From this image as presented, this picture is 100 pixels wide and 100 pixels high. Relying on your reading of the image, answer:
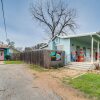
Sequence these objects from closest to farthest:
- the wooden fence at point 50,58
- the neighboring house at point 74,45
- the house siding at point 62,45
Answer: the wooden fence at point 50,58, the neighboring house at point 74,45, the house siding at point 62,45

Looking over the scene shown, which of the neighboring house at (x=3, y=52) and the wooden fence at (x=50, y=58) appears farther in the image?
the neighboring house at (x=3, y=52)

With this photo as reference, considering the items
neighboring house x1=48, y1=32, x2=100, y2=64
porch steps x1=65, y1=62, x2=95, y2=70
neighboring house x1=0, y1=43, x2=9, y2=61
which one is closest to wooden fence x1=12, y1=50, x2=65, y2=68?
neighboring house x1=48, y1=32, x2=100, y2=64

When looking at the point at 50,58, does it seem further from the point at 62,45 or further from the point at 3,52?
the point at 3,52

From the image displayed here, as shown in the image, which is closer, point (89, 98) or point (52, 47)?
point (89, 98)

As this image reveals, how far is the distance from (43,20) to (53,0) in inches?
223

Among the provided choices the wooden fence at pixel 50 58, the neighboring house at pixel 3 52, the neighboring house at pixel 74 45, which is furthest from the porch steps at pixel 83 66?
the neighboring house at pixel 3 52

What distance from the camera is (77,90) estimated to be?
293 inches

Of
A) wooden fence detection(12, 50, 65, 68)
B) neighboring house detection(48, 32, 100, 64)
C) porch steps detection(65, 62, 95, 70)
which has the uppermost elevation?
neighboring house detection(48, 32, 100, 64)

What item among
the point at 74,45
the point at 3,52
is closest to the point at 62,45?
the point at 74,45

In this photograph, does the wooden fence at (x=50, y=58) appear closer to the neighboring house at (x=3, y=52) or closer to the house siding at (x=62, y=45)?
the house siding at (x=62, y=45)

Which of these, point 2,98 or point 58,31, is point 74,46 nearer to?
point 2,98

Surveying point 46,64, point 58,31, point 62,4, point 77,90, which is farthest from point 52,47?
point 62,4

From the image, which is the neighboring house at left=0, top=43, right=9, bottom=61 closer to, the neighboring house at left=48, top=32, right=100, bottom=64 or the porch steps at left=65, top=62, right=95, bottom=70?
the neighboring house at left=48, top=32, right=100, bottom=64

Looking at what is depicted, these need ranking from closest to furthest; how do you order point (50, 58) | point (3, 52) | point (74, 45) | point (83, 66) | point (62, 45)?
point (83, 66) → point (50, 58) → point (62, 45) → point (74, 45) → point (3, 52)
